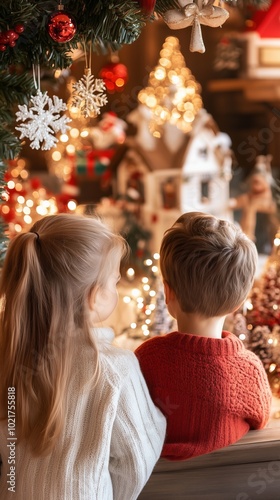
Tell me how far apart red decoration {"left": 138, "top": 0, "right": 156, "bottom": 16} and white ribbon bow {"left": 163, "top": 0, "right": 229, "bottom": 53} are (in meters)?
0.04

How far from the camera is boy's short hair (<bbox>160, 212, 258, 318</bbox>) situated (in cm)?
120

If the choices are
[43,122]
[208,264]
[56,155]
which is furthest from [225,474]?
[56,155]

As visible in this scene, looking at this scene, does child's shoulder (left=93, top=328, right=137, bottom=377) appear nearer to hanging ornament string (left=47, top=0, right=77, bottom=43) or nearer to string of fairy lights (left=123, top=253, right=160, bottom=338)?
hanging ornament string (left=47, top=0, right=77, bottom=43)

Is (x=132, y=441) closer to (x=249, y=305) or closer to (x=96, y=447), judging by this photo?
(x=96, y=447)

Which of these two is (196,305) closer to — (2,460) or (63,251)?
(63,251)

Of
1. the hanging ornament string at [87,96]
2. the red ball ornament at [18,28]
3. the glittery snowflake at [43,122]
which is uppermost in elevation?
the red ball ornament at [18,28]

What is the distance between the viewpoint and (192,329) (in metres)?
1.24

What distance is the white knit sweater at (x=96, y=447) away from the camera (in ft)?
3.63

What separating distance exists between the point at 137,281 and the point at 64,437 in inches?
64.9

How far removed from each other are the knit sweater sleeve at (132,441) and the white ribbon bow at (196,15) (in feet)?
1.77

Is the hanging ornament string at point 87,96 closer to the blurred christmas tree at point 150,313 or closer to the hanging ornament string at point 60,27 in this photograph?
the hanging ornament string at point 60,27

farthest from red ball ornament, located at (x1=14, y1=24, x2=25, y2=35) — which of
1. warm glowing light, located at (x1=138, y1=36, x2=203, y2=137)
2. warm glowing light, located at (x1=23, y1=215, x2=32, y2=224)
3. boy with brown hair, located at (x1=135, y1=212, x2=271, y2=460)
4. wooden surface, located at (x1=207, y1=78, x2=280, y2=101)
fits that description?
wooden surface, located at (x1=207, y1=78, x2=280, y2=101)

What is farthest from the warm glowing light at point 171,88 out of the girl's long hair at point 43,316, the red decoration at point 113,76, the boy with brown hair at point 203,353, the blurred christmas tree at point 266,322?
the girl's long hair at point 43,316

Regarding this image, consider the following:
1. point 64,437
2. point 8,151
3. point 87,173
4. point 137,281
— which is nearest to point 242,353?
point 64,437
